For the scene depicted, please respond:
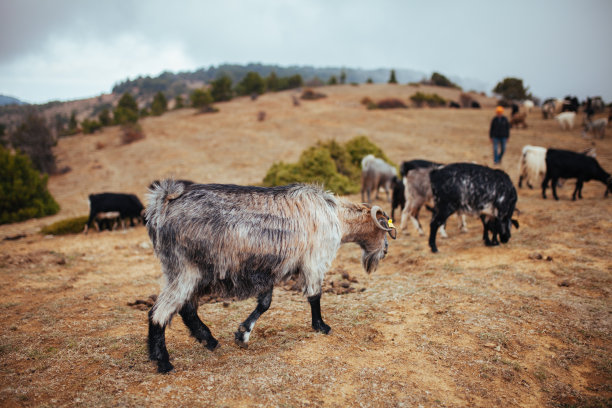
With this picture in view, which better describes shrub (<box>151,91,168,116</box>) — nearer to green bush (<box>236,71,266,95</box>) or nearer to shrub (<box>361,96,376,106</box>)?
green bush (<box>236,71,266,95</box>)

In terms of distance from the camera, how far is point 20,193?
45.7 ft

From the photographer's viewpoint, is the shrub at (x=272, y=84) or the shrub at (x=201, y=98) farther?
the shrub at (x=272, y=84)

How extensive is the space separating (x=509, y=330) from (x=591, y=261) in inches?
135

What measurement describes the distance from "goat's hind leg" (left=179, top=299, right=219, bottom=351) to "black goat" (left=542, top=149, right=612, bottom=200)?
1231cm

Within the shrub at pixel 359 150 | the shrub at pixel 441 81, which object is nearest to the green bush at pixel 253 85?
the shrub at pixel 441 81

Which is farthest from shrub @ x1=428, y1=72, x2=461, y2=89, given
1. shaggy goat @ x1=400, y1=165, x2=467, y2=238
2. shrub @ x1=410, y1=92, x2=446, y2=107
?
shaggy goat @ x1=400, y1=165, x2=467, y2=238

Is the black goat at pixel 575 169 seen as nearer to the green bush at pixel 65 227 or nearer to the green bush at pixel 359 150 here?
the green bush at pixel 359 150

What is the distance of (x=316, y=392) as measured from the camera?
3234mm

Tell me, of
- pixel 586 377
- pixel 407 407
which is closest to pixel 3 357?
pixel 407 407

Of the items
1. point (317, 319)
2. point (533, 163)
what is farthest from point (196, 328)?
point (533, 163)

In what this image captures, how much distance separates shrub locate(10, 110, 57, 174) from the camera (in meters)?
23.8

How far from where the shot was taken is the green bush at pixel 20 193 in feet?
44.4

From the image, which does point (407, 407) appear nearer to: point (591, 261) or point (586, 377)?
point (586, 377)

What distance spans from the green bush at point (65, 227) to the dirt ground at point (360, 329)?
71 centimetres
